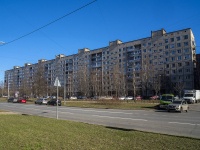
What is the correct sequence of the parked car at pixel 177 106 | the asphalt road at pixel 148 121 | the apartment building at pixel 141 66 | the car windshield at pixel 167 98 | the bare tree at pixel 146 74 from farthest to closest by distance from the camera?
the apartment building at pixel 141 66 < the bare tree at pixel 146 74 < the car windshield at pixel 167 98 < the parked car at pixel 177 106 < the asphalt road at pixel 148 121

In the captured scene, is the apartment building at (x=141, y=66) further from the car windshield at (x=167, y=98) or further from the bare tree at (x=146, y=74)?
the car windshield at (x=167, y=98)

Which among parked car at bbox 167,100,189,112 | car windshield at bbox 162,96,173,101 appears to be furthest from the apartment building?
parked car at bbox 167,100,189,112

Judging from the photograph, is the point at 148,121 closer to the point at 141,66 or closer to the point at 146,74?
the point at 146,74

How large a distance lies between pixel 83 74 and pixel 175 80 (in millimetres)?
40157

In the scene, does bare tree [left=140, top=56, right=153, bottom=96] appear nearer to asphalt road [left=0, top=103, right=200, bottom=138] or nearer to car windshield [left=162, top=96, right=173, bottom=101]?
car windshield [left=162, top=96, right=173, bottom=101]

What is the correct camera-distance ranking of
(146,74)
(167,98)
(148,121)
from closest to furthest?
(148,121) < (167,98) < (146,74)

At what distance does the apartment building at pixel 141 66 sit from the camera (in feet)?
266

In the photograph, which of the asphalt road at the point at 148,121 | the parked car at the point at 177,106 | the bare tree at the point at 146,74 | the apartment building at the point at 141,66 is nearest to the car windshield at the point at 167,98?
the parked car at the point at 177,106

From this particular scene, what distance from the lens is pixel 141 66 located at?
311ft

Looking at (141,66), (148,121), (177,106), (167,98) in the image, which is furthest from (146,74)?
(148,121)

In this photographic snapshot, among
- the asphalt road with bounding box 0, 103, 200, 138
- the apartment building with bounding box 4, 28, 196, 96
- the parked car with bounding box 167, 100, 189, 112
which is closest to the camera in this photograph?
the asphalt road with bounding box 0, 103, 200, 138

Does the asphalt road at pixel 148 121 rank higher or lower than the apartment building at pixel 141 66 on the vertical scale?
lower

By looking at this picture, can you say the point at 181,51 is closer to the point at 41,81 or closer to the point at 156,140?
the point at 41,81

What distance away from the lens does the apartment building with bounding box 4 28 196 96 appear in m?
81.1
